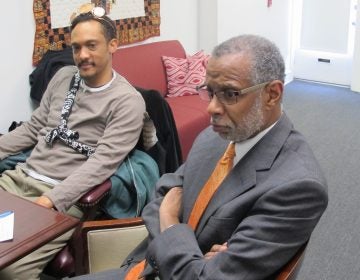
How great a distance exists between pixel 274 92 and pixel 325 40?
5.11 meters

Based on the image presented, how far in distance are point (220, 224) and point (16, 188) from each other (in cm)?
117

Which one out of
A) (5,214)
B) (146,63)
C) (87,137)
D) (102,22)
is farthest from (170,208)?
(146,63)

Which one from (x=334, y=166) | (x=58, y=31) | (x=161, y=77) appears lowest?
(x=334, y=166)

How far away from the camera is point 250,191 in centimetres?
111

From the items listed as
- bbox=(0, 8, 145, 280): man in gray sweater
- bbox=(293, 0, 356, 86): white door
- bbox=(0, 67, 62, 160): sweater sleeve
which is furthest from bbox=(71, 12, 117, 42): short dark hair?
bbox=(293, 0, 356, 86): white door

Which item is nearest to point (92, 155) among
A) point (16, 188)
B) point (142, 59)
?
point (16, 188)

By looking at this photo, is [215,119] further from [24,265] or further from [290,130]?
[24,265]

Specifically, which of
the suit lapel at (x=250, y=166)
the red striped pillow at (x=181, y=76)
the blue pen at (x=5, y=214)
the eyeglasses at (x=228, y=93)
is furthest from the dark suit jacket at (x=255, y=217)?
the red striped pillow at (x=181, y=76)

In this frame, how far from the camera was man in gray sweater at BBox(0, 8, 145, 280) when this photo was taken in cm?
189

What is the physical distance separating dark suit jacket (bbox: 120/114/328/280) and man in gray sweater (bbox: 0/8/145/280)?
650 millimetres

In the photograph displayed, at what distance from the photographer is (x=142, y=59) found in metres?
3.42

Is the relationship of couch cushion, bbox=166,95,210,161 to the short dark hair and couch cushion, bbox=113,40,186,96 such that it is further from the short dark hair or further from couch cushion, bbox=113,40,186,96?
the short dark hair

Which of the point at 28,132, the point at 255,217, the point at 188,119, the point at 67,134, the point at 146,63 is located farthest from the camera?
the point at 146,63

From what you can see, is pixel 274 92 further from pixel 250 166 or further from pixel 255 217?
pixel 255 217
